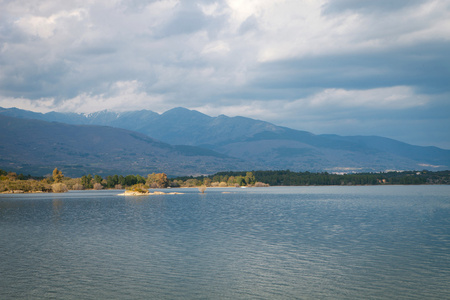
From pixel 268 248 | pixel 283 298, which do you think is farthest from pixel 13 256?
pixel 283 298

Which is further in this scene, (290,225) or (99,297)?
(290,225)

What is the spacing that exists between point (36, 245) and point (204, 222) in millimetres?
24370

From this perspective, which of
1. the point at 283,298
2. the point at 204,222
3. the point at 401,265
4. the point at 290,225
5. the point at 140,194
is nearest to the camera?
the point at 283,298

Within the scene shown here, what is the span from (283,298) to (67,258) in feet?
62.8

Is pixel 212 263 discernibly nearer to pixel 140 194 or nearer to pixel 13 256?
pixel 13 256

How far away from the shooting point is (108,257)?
115ft

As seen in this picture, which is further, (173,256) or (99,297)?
(173,256)

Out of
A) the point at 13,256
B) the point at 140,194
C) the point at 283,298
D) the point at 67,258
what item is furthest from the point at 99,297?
the point at 140,194

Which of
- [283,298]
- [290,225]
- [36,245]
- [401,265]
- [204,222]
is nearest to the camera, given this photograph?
[283,298]

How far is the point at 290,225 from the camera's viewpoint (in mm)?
55625

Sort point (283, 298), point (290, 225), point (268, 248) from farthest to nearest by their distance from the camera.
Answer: point (290, 225), point (268, 248), point (283, 298)

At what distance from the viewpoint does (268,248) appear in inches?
1506

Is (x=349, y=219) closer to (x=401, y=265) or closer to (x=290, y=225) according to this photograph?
(x=290, y=225)

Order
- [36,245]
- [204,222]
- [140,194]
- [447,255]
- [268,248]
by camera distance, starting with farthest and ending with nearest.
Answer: [140,194]
[204,222]
[36,245]
[268,248]
[447,255]
